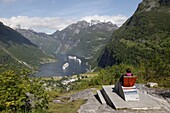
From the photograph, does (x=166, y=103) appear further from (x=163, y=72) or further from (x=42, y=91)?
(x=163, y=72)

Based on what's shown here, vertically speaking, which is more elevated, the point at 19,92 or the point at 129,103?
the point at 19,92

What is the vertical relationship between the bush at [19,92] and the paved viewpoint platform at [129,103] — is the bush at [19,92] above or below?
above

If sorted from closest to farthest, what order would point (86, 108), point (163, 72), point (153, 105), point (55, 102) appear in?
point (153, 105)
point (86, 108)
point (55, 102)
point (163, 72)

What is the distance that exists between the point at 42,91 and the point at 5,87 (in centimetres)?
275

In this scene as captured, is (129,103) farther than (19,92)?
Yes

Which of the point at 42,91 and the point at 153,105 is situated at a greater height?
the point at 42,91

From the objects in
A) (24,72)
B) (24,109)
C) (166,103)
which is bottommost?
(166,103)

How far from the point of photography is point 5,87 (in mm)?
14164

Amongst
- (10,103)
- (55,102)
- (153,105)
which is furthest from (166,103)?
(10,103)

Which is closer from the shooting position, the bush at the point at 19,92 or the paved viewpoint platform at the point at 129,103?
the bush at the point at 19,92

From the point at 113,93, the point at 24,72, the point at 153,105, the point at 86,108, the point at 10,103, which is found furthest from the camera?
the point at 113,93

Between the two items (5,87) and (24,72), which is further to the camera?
(24,72)

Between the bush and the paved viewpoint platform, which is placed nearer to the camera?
the bush

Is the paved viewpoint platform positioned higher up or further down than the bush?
further down
